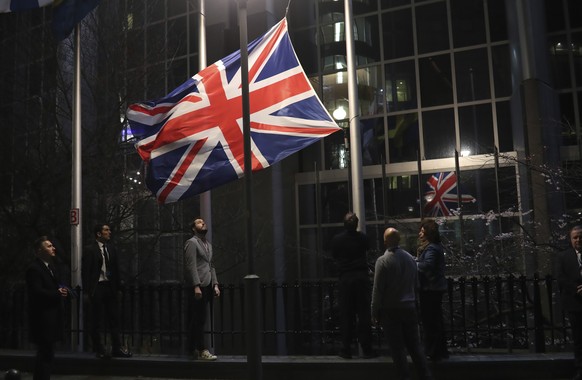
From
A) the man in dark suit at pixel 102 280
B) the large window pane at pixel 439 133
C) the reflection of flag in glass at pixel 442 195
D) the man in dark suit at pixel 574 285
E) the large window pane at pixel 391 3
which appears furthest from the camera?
the large window pane at pixel 391 3

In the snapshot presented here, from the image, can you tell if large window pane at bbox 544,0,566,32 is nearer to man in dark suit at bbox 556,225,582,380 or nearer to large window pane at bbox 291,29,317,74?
large window pane at bbox 291,29,317,74

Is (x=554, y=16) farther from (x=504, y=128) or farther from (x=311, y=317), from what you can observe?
(x=311, y=317)

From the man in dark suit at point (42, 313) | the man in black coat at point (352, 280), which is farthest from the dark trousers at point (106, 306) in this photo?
the man in black coat at point (352, 280)

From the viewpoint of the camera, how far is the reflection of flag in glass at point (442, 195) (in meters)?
18.3

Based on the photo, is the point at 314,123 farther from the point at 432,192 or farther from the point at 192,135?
the point at 432,192

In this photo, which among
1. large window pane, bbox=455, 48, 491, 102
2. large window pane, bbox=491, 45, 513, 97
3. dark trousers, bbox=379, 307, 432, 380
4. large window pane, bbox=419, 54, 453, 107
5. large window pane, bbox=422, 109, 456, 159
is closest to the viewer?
dark trousers, bbox=379, 307, 432, 380

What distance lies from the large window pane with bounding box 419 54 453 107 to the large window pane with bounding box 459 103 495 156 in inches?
29.6

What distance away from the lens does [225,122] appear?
8.71 m

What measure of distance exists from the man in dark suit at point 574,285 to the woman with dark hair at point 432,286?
1.40 metres

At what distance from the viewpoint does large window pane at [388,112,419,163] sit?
64.8 feet

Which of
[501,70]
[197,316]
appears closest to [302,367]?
[197,316]

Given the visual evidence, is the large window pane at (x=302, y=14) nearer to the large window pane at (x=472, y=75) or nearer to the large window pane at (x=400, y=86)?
the large window pane at (x=400, y=86)

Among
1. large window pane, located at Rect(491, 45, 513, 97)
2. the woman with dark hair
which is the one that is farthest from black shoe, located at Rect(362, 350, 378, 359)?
large window pane, located at Rect(491, 45, 513, 97)

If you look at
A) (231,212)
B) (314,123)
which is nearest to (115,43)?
(231,212)
